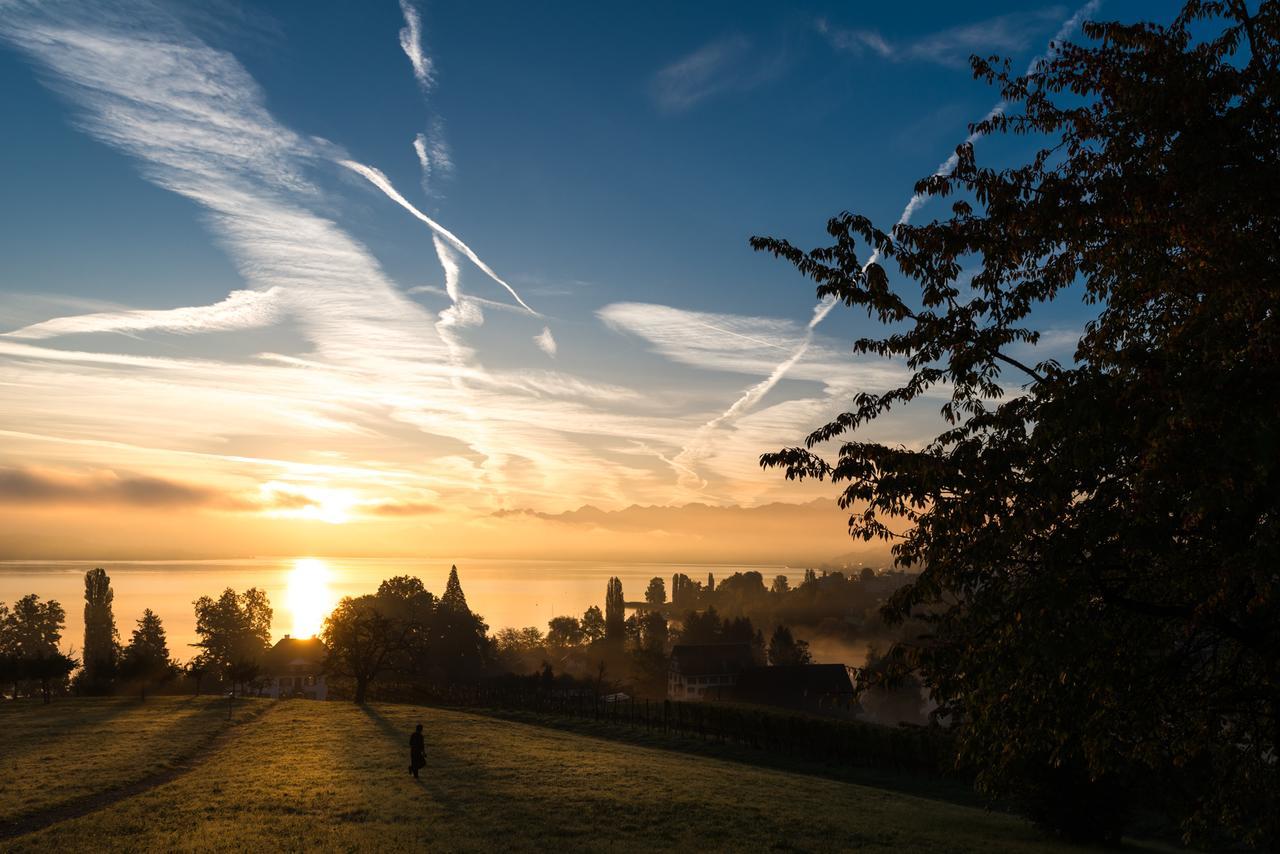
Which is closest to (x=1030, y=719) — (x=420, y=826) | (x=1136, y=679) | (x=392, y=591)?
(x=1136, y=679)

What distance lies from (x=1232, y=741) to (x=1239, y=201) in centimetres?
821

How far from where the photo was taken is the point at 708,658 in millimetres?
122562

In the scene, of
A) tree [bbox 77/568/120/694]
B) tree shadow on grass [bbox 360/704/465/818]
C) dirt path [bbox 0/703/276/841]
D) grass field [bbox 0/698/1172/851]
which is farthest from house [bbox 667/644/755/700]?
dirt path [bbox 0/703/276/841]

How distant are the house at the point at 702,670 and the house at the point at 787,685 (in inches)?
596

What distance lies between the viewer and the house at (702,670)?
390 ft

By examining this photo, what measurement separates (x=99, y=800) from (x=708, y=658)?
107 meters

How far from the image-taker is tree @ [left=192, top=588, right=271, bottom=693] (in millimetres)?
111062

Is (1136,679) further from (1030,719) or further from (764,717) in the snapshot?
(764,717)

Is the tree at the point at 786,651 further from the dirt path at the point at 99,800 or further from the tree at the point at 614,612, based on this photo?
the dirt path at the point at 99,800

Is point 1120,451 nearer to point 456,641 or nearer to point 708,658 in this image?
point 456,641

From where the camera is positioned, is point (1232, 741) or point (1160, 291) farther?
point (1232, 741)

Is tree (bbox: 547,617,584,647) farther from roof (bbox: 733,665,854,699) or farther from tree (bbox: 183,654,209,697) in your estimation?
tree (bbox: 183,654,209,697)

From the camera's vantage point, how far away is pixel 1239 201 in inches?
319

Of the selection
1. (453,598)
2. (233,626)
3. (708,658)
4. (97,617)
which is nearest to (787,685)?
(708,658)
